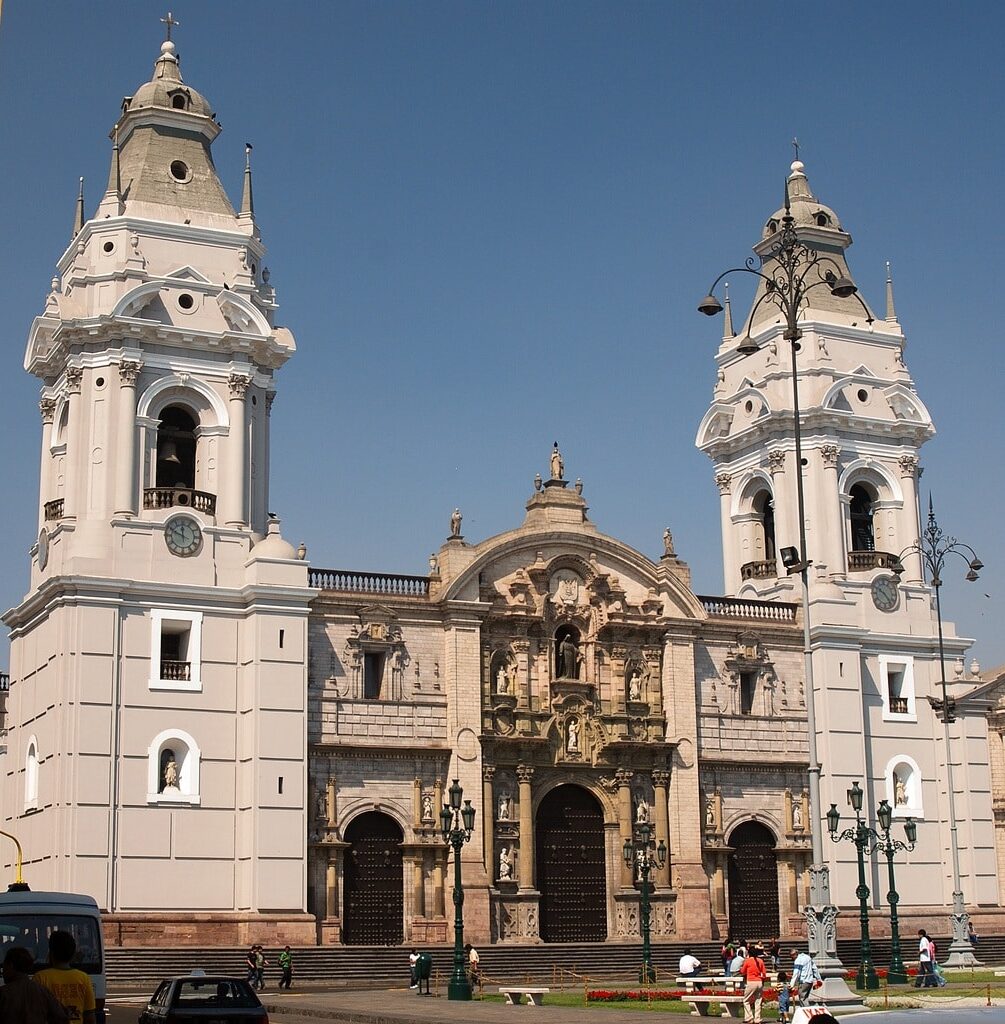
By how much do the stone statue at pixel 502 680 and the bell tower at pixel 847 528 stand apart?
1093 centimetres

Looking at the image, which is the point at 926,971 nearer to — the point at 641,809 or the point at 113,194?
the point at 641,809

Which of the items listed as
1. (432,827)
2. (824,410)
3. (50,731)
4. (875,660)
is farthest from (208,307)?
(875,660)

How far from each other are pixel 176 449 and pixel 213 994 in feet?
105

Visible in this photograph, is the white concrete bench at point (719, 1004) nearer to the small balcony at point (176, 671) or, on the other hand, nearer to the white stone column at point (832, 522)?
the small balcony at point (176, 671)

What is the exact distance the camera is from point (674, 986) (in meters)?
44.3

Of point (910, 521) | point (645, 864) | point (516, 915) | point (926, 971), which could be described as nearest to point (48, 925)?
point (645, 864)

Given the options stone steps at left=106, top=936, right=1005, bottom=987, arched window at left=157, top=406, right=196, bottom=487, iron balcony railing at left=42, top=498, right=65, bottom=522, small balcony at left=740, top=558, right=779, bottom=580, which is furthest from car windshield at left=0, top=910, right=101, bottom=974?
small balcony at left=740, top=558, right=779, bottom=580

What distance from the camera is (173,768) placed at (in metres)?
50.9

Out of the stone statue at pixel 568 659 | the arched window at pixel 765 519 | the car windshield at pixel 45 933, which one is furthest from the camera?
the arched window at pixel 765 519

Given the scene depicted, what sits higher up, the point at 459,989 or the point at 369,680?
the point at 369,680

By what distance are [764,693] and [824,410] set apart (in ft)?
36.9

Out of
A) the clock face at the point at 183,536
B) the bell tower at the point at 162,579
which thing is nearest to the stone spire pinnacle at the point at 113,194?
the bell tower at the point at 162,579

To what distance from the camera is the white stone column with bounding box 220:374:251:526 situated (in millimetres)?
53844

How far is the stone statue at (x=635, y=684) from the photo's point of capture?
58.7 metres
